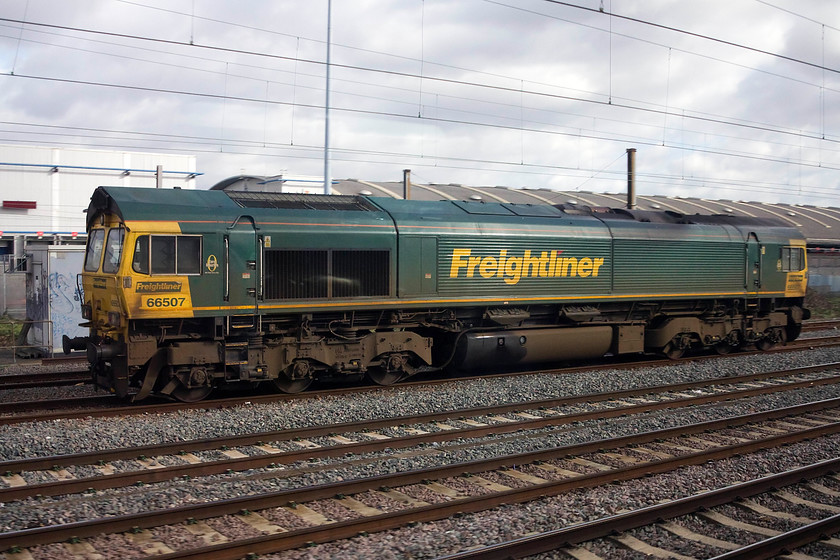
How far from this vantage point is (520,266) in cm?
1593

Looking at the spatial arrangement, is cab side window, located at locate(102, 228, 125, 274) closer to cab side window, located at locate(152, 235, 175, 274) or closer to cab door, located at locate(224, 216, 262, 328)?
cab side window, located at locate(152, 235, 175, 274)

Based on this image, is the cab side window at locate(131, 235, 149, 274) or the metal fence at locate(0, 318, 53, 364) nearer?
the cab side window at locate(131, 235, 149, 274)

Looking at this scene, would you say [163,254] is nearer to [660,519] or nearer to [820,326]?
[660,519]

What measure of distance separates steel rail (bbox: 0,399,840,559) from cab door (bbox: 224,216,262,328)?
5290 mm

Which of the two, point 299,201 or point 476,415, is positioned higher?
point 299,201

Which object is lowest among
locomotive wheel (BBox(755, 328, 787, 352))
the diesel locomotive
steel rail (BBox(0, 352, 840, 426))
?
steel rail (BBox(0, 352, 840, 426))

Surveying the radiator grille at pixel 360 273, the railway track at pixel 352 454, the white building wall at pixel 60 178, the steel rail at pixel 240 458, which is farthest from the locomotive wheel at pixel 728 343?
the white building wall at pixel 60 178

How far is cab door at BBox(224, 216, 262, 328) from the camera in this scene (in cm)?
1255

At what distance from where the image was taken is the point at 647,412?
42.0 ft

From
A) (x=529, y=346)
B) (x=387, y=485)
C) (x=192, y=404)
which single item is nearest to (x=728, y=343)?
(x=529, y=346)

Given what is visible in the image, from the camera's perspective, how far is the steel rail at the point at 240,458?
8117 mm

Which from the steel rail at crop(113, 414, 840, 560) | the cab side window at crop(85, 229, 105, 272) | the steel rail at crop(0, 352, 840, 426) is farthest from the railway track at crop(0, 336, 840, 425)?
the steel rail at crop(113, 414, 840, 560)

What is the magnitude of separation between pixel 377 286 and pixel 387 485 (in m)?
6.15

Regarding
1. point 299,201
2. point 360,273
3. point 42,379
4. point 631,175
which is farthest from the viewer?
point 631,175
